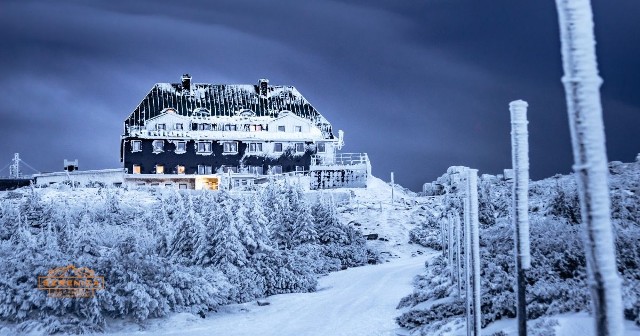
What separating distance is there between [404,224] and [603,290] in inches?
1592

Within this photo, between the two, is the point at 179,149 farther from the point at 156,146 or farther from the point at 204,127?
the point at 204,127

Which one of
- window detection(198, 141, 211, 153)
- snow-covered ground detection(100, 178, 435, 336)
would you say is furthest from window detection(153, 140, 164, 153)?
snow-covered ground detection(100, 178, 435, 336)

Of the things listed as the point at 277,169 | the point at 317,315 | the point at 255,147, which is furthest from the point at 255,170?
the point at 317,315

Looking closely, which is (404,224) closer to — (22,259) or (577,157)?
(22,259)

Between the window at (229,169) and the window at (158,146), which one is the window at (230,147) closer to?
the window at (229,169)

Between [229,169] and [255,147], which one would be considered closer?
[229,169]

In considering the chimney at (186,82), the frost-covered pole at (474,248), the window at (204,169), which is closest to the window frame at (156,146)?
the window at (204,169)

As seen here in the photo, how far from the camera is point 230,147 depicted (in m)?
63.2

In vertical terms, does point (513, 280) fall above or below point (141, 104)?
below

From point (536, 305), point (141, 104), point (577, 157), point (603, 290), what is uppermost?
point (141, 104)

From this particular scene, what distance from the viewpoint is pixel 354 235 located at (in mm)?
38750

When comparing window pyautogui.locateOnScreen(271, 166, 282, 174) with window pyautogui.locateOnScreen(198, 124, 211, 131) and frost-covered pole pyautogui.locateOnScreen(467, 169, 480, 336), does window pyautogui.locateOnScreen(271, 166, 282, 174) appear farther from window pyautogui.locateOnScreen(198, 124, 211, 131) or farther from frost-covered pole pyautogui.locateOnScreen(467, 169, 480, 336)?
frost-covered pole pyautogui.locateOnScreen(467, 169, 480, 336)

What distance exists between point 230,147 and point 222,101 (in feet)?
18.5

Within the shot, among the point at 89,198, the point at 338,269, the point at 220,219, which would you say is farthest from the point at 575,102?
the point at 89,198
